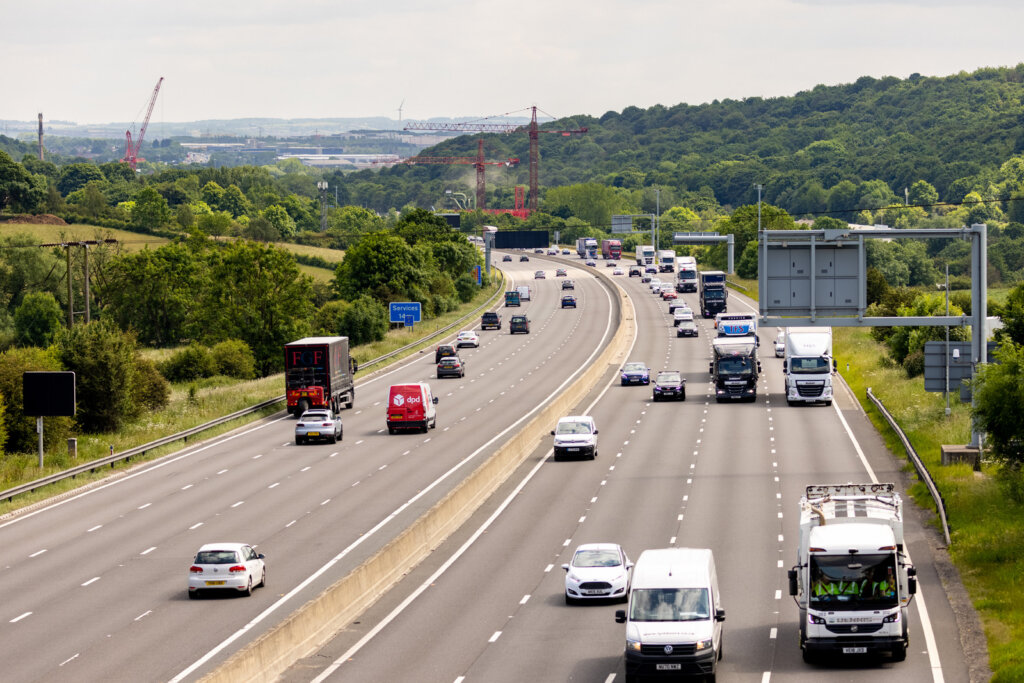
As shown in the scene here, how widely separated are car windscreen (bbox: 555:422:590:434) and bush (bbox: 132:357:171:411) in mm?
34564

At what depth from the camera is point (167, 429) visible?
73312 millimetres

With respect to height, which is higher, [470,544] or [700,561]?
[700,561]

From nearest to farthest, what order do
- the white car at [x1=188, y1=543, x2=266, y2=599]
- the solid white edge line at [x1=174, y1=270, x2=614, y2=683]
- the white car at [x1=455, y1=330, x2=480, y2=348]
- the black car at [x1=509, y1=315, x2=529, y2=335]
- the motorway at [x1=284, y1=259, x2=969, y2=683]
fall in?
the motorway at [x1=284, y1=259, x2=969, y2=683] < the solid white edge line at [x1=174, y1=270, x2=614, y2=683] < the white car at [x1=188, y1=543, x2=266, y2=599] < the white car at [x1=455, y1=330, x2=480, y2=348] < the black car at [x1=509, y1=315, x2=529, y2=335]

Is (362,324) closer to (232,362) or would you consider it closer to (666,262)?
(232,362)

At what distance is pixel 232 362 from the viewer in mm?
118062

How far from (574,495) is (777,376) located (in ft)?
142

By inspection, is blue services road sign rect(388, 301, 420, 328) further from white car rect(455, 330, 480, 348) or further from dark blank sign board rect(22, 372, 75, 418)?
dark blank sign board rect(22, 372, 75, 418)

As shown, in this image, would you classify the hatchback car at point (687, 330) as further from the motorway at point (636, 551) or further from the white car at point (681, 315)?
the motorway at point (636, 551)

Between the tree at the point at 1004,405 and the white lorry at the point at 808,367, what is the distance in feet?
95.0

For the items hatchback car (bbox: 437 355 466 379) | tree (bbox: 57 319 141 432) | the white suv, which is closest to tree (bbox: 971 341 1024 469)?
the white suv

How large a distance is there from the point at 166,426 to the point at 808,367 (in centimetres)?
3511

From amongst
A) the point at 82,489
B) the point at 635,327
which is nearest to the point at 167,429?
the point at 82,489

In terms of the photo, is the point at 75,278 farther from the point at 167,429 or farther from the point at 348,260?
the point at 167,429

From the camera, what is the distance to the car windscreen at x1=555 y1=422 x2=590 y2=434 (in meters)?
61.6
